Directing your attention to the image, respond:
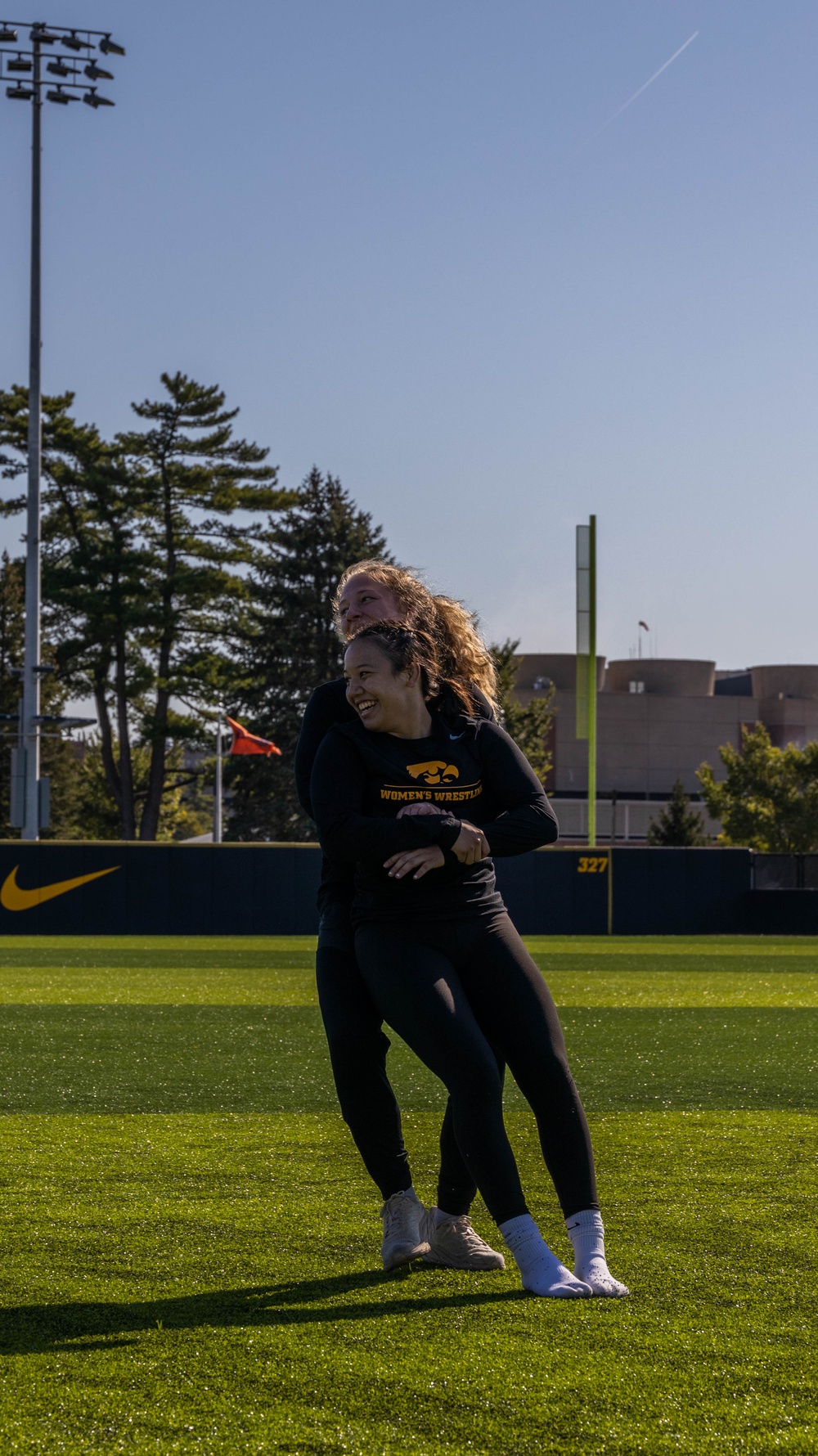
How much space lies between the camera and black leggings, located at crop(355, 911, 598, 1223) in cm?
335

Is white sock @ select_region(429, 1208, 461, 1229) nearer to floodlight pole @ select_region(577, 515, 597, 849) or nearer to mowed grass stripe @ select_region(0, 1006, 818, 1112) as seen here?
mowed grass stripe @ select_region(0, 1006, 818, 1112)

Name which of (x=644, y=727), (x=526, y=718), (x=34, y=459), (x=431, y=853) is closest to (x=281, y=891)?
(x=34, y=459)

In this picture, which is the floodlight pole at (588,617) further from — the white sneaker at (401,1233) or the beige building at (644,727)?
the beige building at (644,727)

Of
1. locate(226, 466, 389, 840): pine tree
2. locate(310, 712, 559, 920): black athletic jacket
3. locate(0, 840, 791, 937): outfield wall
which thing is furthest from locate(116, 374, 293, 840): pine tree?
locate(310, 712, 559, 920): black athletic jacket

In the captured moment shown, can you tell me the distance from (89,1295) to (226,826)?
163 feet

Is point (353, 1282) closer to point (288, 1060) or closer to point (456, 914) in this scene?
point (456, 914)

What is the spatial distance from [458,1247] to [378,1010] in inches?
24.4

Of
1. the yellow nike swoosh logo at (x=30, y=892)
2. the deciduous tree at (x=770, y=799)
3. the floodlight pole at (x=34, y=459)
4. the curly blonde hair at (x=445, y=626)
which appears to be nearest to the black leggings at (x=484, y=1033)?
the curly blonde hair at (x=445, y=626)

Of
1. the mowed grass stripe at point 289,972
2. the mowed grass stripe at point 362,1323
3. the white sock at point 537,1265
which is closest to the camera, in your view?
the mowed grass stripe at point 362,1323

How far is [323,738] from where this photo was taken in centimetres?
371

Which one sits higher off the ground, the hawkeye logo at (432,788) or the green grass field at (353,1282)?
the hawkeye logo at (432,788)

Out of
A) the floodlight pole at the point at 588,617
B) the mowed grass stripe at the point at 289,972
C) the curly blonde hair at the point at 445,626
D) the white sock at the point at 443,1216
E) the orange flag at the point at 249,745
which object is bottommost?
the mowed grass stripe at the point at 289,972

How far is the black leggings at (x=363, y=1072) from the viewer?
143 inches

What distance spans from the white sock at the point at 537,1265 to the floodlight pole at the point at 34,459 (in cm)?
Answer: 2756
